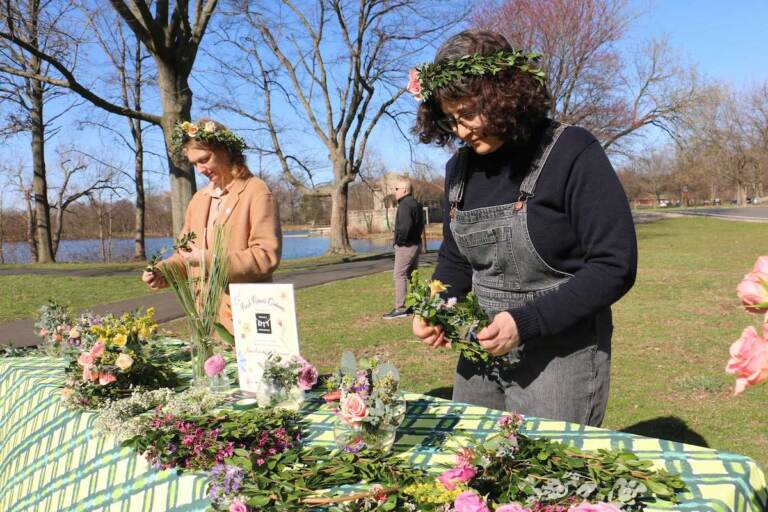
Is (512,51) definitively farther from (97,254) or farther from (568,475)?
(97,254)

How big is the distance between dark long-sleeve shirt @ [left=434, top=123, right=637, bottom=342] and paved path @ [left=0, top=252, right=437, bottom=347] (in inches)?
122

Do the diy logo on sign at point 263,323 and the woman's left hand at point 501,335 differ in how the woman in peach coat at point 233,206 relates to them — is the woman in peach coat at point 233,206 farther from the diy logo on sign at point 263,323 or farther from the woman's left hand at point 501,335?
the woman's left hand at point 501,335

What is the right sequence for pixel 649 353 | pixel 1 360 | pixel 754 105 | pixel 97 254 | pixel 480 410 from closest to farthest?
pixel 480 410 < pixel 1 360 < pixel 649 353 < pixel 97 254 < pixel 754 105

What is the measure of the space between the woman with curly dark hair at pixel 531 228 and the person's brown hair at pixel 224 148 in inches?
52.4

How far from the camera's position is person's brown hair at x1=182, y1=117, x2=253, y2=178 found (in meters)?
2.72

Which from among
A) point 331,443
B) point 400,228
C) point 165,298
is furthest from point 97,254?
point 331,443

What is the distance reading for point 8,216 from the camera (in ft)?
88.3

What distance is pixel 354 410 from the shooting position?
1353 millimetres

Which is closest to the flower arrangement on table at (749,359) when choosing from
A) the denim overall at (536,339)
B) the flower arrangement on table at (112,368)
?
the denim overall at (536,339)

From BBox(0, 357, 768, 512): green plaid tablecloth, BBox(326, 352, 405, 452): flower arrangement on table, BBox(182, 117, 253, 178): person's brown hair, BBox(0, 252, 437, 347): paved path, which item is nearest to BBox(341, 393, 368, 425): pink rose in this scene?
BBox(326, 352, 405, 452): flower arrangement on table

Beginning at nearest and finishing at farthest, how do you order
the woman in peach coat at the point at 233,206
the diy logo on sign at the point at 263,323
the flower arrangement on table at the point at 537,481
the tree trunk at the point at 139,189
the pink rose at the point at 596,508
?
the pink rose at the point at 596,508
the flower arrangement on table at the point at 537,481
the diy logo on sign at the point at 263,323
the woman in peach coat at the point at 233,206
the tree trunk at the point at 139,189

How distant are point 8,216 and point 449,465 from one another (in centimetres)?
3138

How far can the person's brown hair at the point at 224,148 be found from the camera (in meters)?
2.72

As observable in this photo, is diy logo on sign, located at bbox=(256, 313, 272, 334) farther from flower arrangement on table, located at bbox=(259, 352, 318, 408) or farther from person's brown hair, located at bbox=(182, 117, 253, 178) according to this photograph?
person's brown hair, located at bbox=(182, 117, 253, 178)
